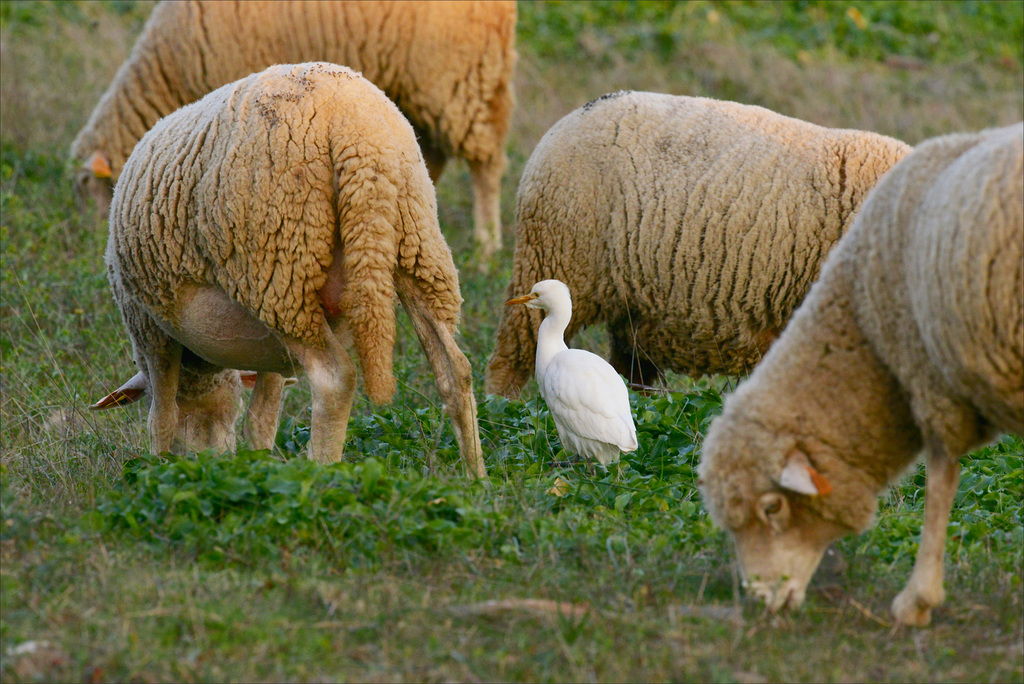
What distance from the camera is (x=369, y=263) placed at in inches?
172

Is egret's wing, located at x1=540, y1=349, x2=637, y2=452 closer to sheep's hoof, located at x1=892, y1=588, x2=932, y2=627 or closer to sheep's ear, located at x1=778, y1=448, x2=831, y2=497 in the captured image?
sheep's ear, located at x1=778, y1=448, x2=831, y2=497

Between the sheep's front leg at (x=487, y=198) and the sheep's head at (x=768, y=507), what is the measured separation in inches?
246

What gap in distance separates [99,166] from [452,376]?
512 cm

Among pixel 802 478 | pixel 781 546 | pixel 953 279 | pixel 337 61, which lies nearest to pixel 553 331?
pixel 781 546

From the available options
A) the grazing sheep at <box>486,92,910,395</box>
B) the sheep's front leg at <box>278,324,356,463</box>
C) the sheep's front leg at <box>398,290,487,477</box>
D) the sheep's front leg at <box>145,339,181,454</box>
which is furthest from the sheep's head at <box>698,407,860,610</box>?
the sheep's front leg at <box>145,339,181,454</box>

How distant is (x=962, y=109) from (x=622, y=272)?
8.24 metres

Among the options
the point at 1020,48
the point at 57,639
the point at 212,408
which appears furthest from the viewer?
the point at 1020,48

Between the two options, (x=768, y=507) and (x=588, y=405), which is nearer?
(x=768, y=507)

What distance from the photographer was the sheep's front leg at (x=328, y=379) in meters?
4.56

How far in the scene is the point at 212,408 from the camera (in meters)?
5.95

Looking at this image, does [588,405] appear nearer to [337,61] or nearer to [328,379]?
[328,379]

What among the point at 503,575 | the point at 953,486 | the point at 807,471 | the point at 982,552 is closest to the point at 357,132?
the point at 503,575

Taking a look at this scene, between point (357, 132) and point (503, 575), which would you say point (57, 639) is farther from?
point (357, 132)

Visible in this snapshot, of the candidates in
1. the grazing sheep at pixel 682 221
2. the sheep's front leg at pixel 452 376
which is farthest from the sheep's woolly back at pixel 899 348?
the grazing sheep at pixel 682 221
